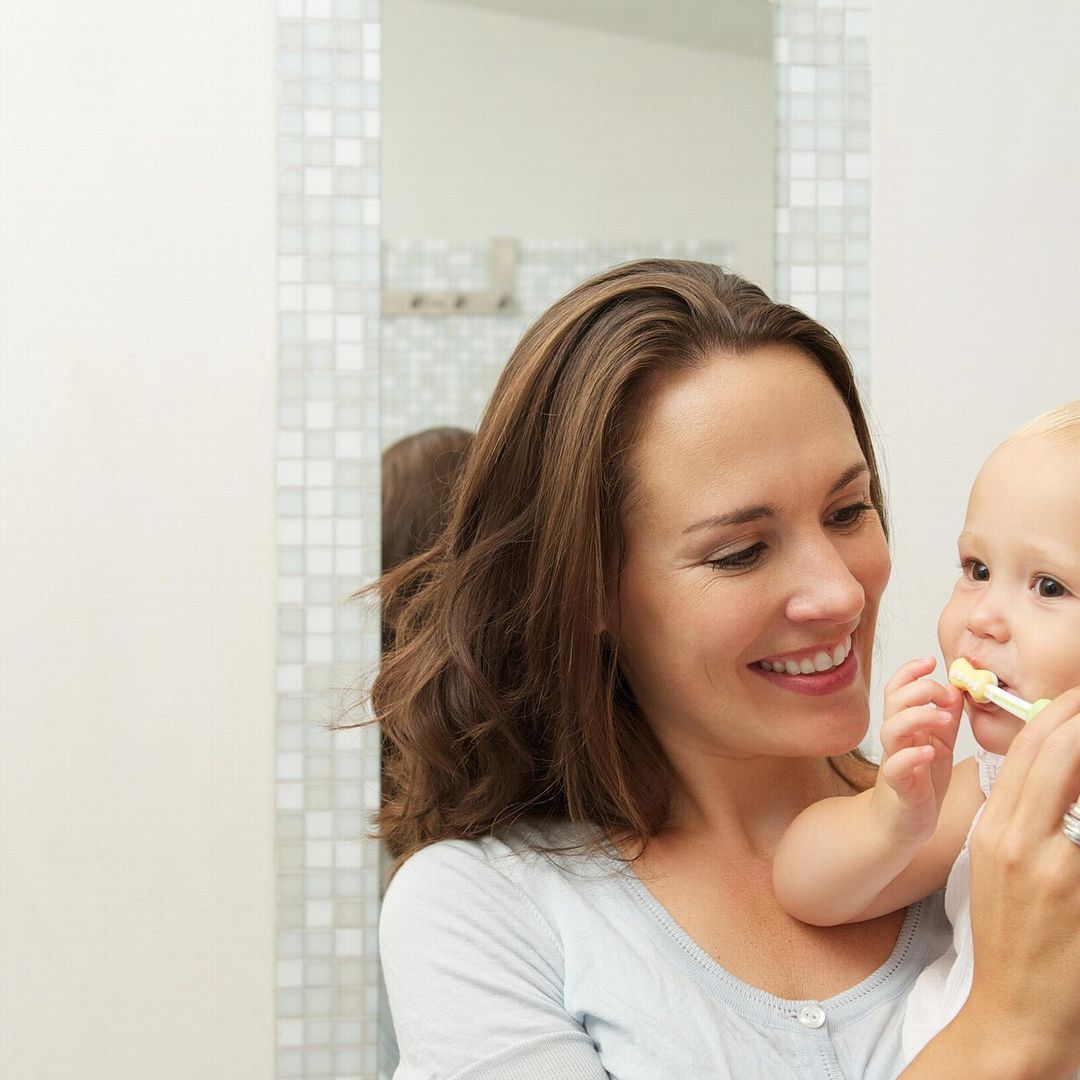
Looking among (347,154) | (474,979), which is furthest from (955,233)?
(474,979)

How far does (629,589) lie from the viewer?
42.3 inches

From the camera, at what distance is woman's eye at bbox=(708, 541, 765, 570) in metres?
1.01

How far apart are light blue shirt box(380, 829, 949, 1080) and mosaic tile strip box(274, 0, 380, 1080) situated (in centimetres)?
69

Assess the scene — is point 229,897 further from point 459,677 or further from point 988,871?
point 988,871

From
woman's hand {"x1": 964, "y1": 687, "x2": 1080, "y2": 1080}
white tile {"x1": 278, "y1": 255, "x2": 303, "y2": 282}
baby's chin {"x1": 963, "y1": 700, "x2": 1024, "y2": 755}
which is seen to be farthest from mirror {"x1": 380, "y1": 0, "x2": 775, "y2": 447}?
woman's hand {"x1": 964, "y1": 687, "x2": 1080, "y2": 1080}

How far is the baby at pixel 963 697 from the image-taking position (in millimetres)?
934

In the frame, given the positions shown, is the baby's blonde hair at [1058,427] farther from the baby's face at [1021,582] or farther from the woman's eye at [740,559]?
the woman's eye at [740,559]

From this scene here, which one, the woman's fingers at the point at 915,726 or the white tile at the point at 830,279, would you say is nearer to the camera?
the woman's fingers at the point at 915,726

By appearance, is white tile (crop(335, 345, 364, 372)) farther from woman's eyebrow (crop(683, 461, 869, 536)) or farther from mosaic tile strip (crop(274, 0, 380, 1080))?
woman's eyebrow (crop(683, 461, 869, 536))

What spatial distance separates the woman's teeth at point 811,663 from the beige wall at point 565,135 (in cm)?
88

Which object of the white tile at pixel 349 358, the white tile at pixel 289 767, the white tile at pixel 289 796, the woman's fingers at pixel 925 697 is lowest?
the white tile at pixel 289 796

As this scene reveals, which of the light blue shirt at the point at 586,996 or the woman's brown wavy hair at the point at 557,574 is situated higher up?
the woman's brown wavy hair at the point at 557,574

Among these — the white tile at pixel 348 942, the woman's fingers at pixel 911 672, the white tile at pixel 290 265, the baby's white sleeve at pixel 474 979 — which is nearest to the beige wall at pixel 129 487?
the white tile at pixel 290 265

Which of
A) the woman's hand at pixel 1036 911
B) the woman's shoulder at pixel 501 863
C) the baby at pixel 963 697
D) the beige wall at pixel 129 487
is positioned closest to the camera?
the woman's hand at pixel 1036 911
